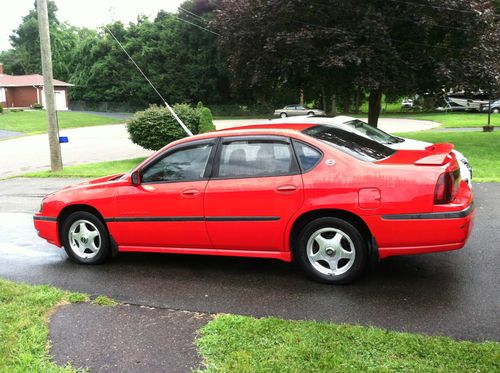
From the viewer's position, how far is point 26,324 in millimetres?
3982

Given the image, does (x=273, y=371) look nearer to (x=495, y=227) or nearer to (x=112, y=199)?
(x=112, y=199)

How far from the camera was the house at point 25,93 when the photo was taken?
66812 mm

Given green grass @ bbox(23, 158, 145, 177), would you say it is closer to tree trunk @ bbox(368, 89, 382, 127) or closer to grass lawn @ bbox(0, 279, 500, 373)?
tree trunk @ bbox(368, 89, 382, 127)

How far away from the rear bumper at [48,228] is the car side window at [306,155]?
2931 mm

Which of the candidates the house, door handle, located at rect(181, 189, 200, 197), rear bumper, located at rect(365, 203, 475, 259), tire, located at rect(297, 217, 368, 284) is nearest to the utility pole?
door handle, located at rect(181, 189, 200, 197)

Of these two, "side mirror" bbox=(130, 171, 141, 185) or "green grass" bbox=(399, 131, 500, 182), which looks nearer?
"side mirror" bbox=(130, 171, 141, 185)

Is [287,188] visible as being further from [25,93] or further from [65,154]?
[25,93]

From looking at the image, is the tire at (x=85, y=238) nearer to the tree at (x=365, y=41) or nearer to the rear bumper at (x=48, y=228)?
the rear bumper at (x=48, y=228)

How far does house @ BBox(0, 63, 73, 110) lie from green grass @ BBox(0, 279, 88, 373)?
221ft

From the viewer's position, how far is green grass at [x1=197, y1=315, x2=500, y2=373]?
10.3ft

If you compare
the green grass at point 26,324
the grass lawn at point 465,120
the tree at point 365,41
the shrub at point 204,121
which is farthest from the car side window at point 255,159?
the grass lawn at point 465,120

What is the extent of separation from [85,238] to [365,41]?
1258cm

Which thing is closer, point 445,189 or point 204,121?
point 445,189

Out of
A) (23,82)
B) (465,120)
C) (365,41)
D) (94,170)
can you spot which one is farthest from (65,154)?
(23,82)
